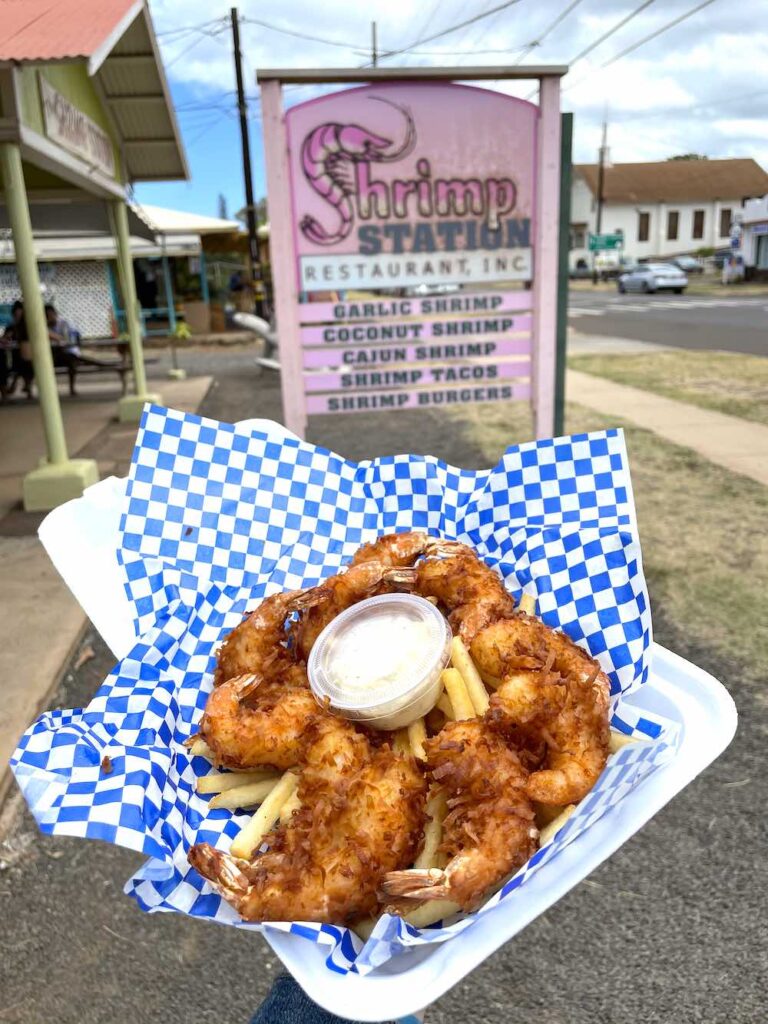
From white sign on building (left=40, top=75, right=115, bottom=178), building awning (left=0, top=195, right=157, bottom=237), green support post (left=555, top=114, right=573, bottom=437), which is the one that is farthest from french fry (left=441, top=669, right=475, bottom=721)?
building awning (left=0, top=195, right=157, bottom=237)

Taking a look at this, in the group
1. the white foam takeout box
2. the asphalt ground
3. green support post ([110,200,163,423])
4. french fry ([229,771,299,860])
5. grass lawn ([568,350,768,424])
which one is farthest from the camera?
grass lawn ([568,350,768,424])

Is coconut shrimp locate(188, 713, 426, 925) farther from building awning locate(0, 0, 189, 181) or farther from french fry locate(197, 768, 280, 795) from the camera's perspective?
building awning locate(0, 0, 189, 181)

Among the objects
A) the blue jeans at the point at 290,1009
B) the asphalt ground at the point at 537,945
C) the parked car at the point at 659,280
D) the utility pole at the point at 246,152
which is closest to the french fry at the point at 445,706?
the blue jeans at the point at 290,1009

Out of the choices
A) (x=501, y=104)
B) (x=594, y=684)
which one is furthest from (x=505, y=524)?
(x=501, y=104)

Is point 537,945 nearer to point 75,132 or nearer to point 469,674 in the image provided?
point 469,674

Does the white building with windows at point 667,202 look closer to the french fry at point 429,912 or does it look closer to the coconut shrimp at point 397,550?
the coconut shrimp at point 397,550

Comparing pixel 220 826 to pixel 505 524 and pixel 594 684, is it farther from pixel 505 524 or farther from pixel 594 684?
pixel 505 524
